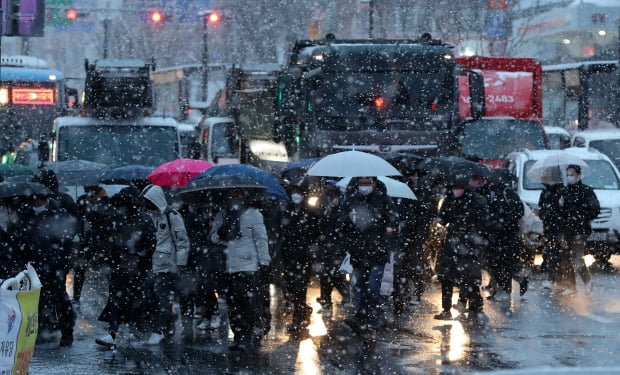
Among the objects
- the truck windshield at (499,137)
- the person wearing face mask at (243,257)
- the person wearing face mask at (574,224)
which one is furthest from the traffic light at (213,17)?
the person wearing face mask at (243,257)

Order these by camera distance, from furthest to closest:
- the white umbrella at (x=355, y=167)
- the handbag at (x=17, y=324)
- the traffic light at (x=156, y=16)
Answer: the traffic light at (x=156, y=16) < the white umbrella at (x=355, y=167) < the handbag at (x=17, y=324)

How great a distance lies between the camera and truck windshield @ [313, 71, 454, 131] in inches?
763

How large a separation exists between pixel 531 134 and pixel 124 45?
38.6 meters

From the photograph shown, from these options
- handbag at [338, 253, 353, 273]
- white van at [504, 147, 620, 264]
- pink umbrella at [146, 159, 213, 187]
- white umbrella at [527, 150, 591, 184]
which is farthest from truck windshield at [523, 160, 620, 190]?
handbag at [338, 253, 353, 273]

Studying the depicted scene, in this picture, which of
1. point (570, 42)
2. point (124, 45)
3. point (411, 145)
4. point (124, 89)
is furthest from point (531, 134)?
point (124, 45)

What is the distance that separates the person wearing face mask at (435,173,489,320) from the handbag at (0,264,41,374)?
6430 mm

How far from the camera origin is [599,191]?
776 inches

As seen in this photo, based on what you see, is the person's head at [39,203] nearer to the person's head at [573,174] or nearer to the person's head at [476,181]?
the person's head at [476,181]

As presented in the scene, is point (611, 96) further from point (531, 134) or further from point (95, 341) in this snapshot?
point (95, 341)

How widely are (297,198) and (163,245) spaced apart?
207 centimetres

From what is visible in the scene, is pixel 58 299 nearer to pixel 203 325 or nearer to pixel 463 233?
pixel 203 325

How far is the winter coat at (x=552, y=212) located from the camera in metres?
15.1

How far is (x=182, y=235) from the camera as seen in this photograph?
1133cm

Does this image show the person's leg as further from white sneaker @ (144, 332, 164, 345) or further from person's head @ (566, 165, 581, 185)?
white sneaker @ (144, 332, 164, 345)
